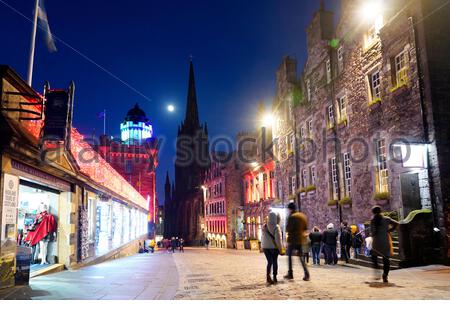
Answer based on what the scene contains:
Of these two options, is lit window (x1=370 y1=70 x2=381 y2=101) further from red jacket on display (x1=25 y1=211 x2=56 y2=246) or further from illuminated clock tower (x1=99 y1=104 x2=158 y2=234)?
illuminated clock tower (x1=99 y1=104 x2=158 y2=234)

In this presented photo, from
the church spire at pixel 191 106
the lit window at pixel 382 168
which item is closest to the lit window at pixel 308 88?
the lit window at pixel 382 168

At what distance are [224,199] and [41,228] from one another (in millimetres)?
35393

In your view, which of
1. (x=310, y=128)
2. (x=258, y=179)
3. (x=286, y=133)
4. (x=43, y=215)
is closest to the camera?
(x=43, y=215)

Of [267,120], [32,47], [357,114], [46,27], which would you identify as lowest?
[357,114]

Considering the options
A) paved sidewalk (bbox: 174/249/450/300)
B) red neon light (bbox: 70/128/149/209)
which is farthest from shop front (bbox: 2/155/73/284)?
paved sidewalk (bbox: 174/249/450/300)

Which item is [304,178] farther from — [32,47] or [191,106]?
[191,106]

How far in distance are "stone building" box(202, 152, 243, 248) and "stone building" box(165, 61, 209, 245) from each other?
13211 millimetres

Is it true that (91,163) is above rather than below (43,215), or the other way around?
above

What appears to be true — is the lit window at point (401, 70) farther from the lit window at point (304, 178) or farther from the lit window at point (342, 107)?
the lit window at point (304, 178)

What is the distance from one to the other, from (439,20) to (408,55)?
1.29 metres

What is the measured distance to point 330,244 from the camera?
13.0 meters

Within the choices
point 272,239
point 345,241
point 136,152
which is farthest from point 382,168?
point 136,152

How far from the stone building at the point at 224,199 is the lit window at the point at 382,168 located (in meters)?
26.3
